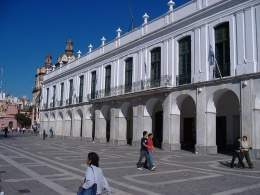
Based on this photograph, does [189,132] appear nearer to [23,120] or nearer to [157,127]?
[157,127]

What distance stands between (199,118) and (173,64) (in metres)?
5.26

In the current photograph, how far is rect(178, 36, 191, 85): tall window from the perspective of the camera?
72.1ft

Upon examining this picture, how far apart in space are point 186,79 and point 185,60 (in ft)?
4.97

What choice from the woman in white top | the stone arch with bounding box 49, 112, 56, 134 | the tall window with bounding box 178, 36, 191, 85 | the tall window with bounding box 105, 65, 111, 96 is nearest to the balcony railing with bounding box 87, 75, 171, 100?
the tall window with bounding box 105, 65, 111, 96

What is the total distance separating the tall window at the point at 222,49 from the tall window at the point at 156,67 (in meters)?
5.92

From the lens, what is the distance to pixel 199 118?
2006 centimetres

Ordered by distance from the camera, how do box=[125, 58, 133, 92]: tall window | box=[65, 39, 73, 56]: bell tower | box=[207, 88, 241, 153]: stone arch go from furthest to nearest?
box=[65, 39, 73, 56]: bell tower < box=[125, 58, 133, 92]: tall window < box=[207, 88, 241, 153]: stone arch

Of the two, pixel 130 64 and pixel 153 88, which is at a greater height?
pixel 130 64

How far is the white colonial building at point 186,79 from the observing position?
1784cm

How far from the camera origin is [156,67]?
25.2 m

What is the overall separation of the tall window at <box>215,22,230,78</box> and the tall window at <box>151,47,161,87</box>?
5.92m

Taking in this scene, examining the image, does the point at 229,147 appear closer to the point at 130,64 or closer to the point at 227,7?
the point at 227,7

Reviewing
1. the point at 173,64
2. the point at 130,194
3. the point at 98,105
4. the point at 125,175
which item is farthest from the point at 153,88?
the point at 130,194

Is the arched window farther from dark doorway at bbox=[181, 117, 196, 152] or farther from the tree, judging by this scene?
the tree
